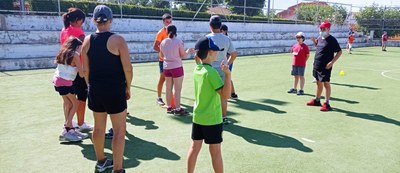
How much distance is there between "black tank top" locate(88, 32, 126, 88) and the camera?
3.58m

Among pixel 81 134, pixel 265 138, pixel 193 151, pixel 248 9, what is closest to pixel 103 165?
pixel 193 151

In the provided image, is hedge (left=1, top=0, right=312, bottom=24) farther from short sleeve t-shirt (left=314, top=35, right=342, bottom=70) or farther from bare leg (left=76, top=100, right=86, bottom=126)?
short sleeve t-shirt (left=314, top=35, right=342, bottom=70)

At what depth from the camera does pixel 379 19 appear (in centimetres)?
3328

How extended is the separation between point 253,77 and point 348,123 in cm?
559

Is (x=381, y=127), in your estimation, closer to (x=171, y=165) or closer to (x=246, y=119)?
(x=246, y=119)

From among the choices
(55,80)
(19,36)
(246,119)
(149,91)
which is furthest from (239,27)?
(55,80)

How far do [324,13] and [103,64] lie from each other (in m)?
33.9

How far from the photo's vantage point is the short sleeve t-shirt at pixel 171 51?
21.3 ft

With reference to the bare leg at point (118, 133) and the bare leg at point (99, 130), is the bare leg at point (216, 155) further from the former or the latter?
the bare leg at point (99, 130)

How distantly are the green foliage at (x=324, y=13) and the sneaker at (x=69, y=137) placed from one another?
3154 cm

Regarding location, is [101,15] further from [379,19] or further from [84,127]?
[379,19]

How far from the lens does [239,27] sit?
2397 cm

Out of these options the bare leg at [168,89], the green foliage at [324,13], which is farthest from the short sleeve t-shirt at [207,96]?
the green foliage at [324,13]

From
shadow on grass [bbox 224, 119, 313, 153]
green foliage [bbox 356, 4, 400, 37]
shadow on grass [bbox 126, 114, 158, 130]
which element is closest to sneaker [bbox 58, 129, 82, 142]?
shadow on grass [bbox 126, 114, 158, 130]
